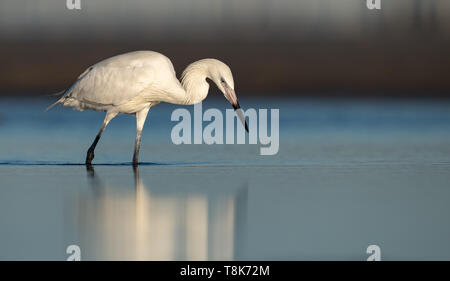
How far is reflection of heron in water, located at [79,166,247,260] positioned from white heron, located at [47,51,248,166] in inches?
95.2

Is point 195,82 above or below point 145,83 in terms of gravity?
above

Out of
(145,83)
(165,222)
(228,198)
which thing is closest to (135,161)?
(145,83)

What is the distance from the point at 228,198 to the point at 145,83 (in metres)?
3.51

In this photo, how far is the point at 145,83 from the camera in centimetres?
1434

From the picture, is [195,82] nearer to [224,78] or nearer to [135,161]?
[224,78]

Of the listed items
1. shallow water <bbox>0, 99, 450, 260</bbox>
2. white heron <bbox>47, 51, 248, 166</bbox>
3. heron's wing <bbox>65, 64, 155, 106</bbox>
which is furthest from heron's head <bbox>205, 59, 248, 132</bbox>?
A: shallow water <bbox>0, 99, 450, 260</bbox>

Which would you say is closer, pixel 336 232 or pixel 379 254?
pixel 379 254

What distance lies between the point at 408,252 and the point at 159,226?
249 centimetres

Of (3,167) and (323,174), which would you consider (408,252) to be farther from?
(3,167)

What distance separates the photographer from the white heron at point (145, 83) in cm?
1434

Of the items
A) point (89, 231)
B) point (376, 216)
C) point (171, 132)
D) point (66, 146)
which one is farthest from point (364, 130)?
point (89, 231)

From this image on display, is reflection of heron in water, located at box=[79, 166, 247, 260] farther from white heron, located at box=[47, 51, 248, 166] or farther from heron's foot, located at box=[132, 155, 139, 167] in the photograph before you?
white heron, located at box=[47, 51, 248, 166]

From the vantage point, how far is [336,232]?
9492 mm

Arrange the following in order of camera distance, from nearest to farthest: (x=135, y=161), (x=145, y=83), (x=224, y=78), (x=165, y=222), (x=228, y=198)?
(x=165, y=222)
(x=228, y=198)
(x=224, y=78)
(x=145, y=83)
(x=135, y=161)
